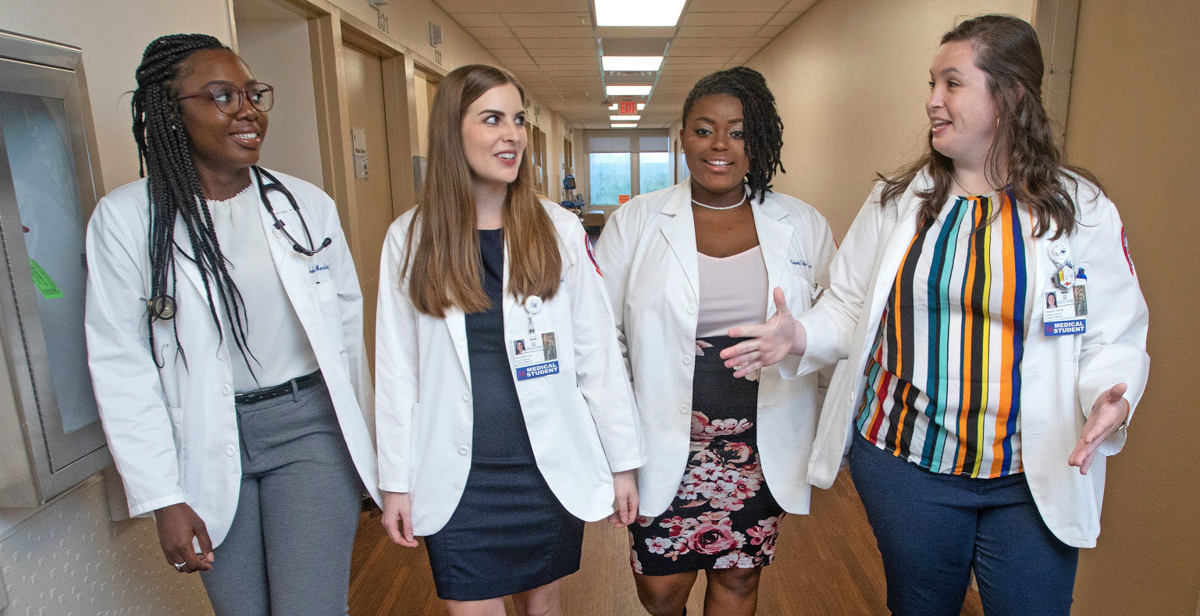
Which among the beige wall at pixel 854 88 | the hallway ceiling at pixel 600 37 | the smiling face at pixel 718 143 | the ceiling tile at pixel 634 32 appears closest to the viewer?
the smiling face at pixel 718 143

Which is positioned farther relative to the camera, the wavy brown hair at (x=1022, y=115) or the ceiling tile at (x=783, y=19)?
the ceiling tile at (x=783, y=19)

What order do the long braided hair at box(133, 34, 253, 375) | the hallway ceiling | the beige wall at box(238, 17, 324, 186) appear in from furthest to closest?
the hallway ceiling
the beige wall at box(238, 17, 324, 186)
the long braided hair at box(133, 34, 253, 375)

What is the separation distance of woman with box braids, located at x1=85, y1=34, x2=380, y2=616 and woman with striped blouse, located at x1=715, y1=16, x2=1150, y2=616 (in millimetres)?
960

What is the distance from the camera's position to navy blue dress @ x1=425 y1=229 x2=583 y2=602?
1.52 m

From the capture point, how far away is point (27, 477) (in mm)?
1378

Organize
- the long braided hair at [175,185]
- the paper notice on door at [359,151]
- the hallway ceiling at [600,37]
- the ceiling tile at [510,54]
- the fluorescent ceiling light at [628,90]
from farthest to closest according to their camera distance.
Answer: the fluorescent ceiling light at [628,90] < the ceiling tile at [510,54] < the hallway ceiling at [600,37] < the paper notice on door at [359,151] < the long braided hair at [175,185]

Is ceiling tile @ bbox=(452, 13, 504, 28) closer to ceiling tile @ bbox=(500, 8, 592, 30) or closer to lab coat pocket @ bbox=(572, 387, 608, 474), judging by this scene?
ceiling tile @ bbox=(500, 8, 592, 30)

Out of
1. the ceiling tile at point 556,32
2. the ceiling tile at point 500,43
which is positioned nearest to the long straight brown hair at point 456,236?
the ceiling tile at point 556,32

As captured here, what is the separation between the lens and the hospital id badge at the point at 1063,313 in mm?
1259

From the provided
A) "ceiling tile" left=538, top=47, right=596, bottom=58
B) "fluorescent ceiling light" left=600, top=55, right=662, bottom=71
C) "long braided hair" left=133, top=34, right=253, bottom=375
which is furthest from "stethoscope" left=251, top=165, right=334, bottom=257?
"fluorescent ceiling light" left=600, top=55, right=662, bottom=71

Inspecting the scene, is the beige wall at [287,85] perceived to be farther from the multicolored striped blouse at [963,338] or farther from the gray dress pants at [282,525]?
the multicolored striped blouse at [963,338]

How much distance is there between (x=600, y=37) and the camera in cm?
730

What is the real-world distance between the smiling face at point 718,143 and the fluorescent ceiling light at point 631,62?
276 inches

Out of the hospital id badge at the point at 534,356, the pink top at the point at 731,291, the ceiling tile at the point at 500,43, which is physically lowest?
the hospital id badge at the point at 534,356
